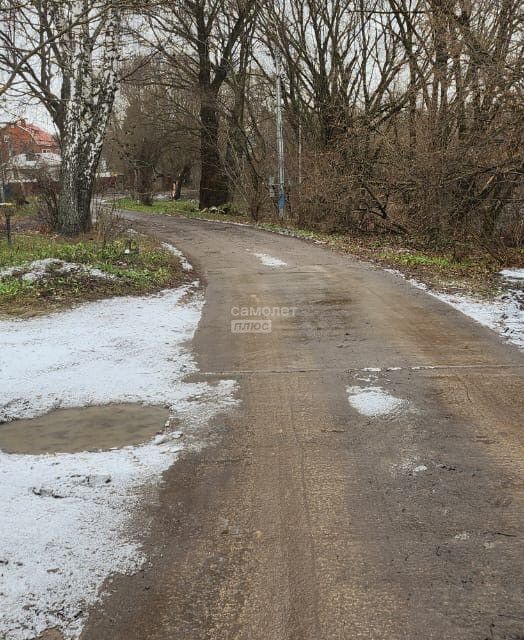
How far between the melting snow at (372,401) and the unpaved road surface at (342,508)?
0.07 metres

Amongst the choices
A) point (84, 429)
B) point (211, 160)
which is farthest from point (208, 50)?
point (84, 429)

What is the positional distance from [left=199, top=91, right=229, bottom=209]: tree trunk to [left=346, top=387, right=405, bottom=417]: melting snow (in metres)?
21.0

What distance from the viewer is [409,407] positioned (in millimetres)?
4559

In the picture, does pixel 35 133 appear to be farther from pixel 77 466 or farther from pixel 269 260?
pixel 77 466

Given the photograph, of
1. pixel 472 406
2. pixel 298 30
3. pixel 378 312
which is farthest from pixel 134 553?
pixel 298 30

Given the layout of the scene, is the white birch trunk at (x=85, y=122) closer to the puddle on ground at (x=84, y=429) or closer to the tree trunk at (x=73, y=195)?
the tree trunk at (x=73, y=195)

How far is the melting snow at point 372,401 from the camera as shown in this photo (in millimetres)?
4497

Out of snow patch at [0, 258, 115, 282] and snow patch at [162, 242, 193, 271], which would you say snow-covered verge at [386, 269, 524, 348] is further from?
snow patch at [0, 258, 115, 282]

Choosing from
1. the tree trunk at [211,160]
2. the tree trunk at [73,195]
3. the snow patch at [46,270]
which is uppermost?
the tree trunk at [211,160]

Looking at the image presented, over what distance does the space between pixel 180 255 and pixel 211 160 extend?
1562cm

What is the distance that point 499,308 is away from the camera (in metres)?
8.11

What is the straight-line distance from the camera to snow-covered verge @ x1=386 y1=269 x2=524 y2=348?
6865 mm

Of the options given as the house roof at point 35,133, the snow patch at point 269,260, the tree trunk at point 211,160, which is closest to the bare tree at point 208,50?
the tree trunk at point 211,160

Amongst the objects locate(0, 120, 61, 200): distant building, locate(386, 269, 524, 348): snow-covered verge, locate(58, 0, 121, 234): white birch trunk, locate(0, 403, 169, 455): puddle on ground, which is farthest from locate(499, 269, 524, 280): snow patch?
locate(0, 120, 61, 200): distant building
